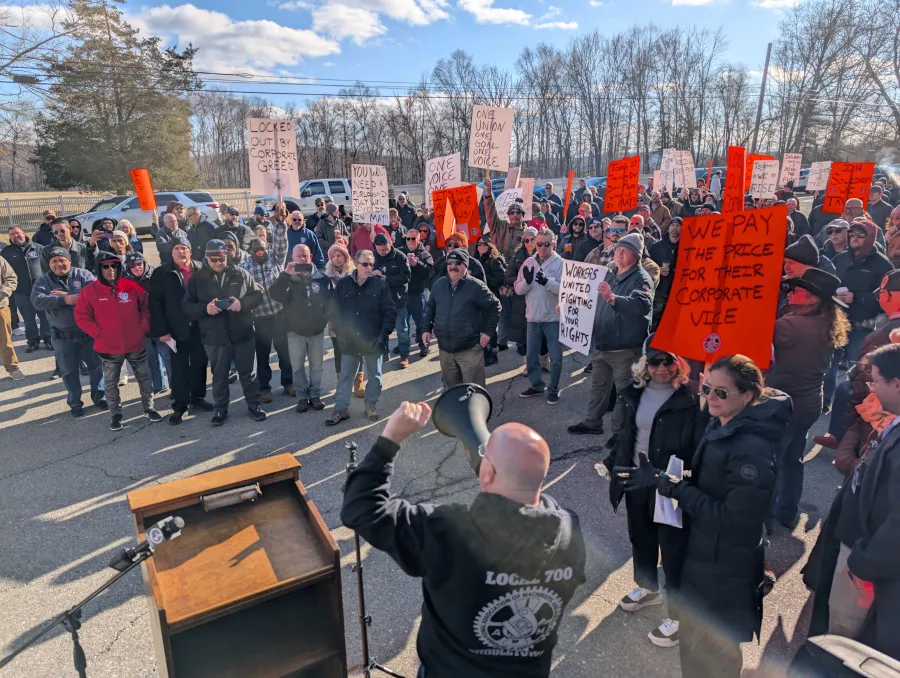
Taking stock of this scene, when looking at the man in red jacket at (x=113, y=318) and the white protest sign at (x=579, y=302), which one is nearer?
the white protest sign at (x=579, y=302)

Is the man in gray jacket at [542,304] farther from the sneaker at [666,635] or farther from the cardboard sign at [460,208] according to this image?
the sneaker at [666,635]

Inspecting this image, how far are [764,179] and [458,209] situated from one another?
874 cm

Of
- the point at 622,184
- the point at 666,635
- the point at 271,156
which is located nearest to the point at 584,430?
the point at 666,635

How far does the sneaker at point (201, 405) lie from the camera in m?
6.65

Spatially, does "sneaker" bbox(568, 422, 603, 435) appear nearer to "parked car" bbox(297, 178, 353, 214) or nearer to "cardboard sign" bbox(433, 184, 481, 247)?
"cardboard sign" bbox(433, 184, 481, 247)

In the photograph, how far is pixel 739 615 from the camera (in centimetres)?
251

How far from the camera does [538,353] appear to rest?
687 centimetres

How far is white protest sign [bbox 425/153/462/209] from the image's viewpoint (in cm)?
946

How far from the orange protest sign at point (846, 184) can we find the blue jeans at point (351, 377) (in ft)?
33.6

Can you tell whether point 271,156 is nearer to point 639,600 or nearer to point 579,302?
point 579,302

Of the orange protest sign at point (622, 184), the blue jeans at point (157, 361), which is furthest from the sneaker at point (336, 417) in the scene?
the orange protest sign at point (622, 184)

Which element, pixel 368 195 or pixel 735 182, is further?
pixel 368 195

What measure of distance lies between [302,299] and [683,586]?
193 inches

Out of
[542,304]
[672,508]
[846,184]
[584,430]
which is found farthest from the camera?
[846,184]
